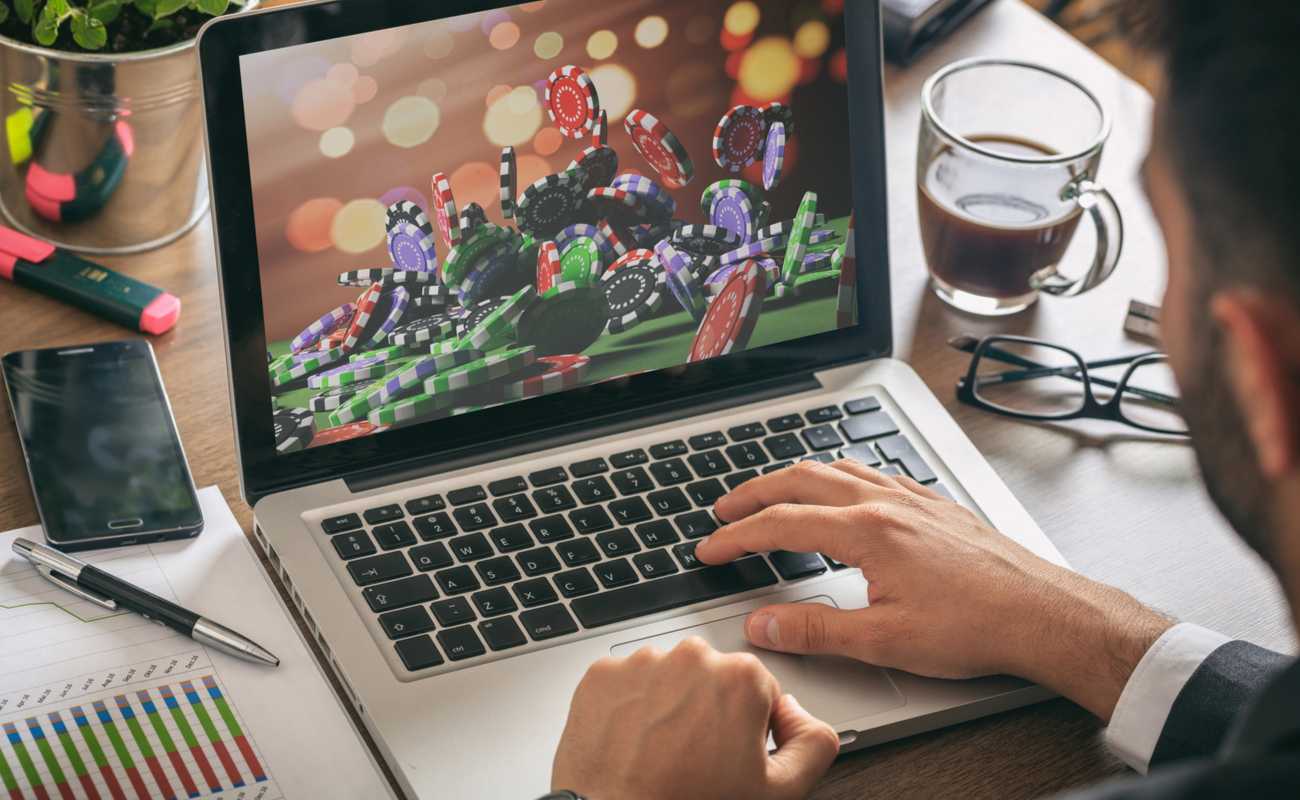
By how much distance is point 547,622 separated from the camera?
94 centimetres

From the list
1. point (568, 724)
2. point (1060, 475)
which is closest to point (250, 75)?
point (568, 724)

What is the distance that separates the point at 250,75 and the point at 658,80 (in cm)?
29

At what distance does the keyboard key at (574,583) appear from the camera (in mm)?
964

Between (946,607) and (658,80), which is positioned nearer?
(946,607)

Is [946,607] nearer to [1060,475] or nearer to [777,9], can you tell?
[1060,475]

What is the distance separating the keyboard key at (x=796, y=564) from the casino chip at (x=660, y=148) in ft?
0.94

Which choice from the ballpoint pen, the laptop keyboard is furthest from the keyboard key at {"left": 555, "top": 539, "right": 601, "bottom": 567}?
the ballpoint pen

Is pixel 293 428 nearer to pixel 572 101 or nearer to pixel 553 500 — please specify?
pixel 553 500

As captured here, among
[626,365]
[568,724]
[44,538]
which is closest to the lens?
[568,724]

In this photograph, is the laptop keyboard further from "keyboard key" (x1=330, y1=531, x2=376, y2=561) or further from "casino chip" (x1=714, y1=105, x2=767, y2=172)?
"casino chip" (x1=714, y1=105, x2=767, y2=172)

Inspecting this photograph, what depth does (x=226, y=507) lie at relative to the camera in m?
1.03

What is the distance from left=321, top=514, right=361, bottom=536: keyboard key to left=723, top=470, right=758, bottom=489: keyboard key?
27 centimetres

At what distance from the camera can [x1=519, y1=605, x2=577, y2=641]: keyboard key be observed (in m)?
0.94

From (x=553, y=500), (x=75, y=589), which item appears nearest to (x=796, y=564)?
(x=553, y=500)
